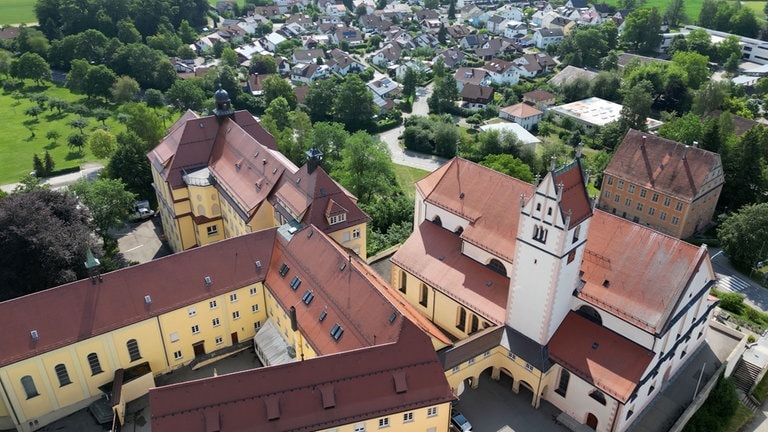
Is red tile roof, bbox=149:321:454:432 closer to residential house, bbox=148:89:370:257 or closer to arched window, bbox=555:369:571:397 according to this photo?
arched window, bbox=555:369:571:397

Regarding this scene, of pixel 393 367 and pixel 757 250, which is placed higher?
pixel 393 367

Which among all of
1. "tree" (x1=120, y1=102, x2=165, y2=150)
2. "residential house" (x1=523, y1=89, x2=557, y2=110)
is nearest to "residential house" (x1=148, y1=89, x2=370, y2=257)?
"tree" (x1=120, y1=102, x2=165, y2=150)

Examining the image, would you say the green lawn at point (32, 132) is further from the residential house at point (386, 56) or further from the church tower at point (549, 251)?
the church tower at point (549, 251)

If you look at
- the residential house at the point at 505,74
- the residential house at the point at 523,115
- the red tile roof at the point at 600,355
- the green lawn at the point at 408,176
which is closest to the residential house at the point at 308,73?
the residential house at the point at 505,74

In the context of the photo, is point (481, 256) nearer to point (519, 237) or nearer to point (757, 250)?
point (519, 237)

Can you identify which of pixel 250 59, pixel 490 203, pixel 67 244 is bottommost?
pixel 250 59

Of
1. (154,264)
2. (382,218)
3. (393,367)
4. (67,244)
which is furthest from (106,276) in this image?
(382,218)

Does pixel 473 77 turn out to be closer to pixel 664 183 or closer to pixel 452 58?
pixel 452 58
